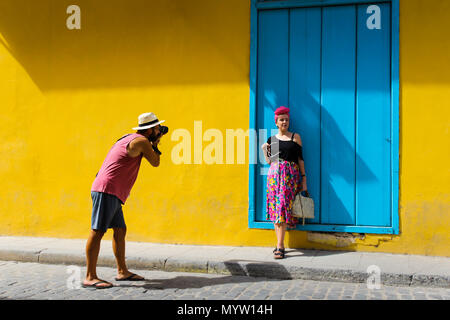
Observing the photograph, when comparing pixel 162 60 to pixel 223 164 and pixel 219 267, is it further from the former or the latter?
pixel 219 267

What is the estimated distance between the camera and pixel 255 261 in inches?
212

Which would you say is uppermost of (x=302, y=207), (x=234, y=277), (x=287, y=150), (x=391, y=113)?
(x=391, y=113)

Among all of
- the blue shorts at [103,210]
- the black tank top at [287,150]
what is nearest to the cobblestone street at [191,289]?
the blue shorts at [103,210]

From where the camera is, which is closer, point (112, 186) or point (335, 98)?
point (112, 186)

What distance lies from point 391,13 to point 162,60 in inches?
118

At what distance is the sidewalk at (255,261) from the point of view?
193 inches

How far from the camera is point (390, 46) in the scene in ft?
19.0

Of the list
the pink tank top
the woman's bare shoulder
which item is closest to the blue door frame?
the woman's bare shoulder

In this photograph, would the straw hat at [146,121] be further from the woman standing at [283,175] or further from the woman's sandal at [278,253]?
the woman's sandal at [278,253]

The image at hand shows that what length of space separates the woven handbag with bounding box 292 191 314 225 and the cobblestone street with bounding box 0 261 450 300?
36.7 inches

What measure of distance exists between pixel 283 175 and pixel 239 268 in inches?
49.0

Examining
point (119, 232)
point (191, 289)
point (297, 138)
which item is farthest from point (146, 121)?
point (297, 138)

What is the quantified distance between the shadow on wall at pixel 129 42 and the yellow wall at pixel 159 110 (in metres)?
0.01

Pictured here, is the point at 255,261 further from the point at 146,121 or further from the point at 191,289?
the point at 146,121
